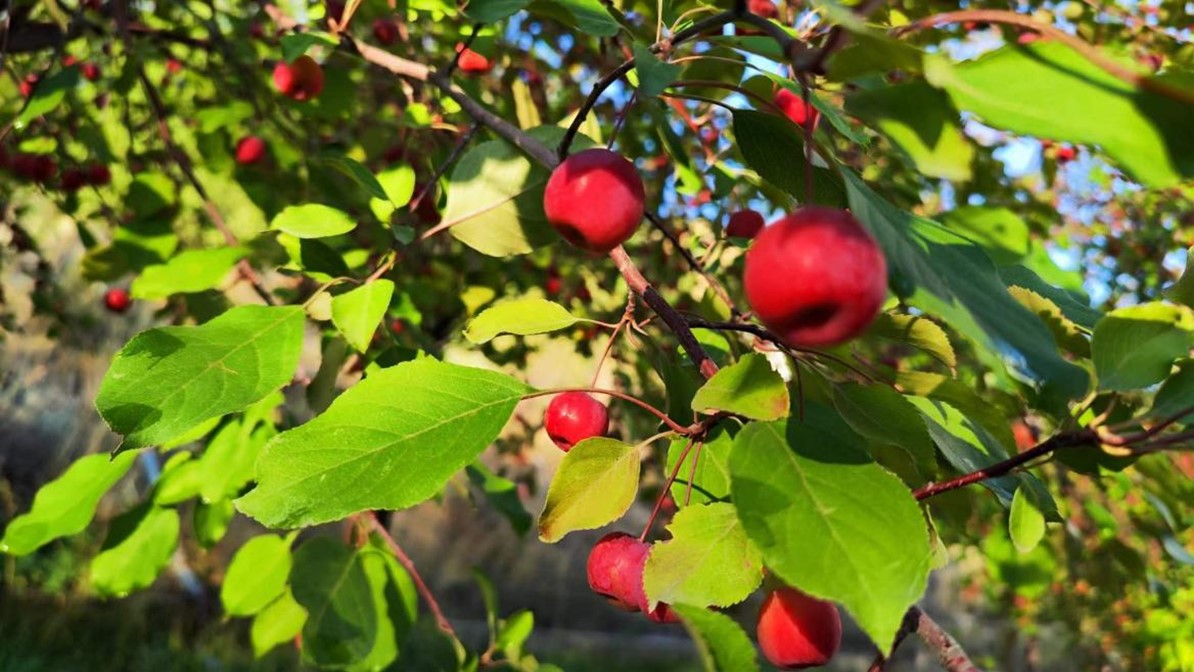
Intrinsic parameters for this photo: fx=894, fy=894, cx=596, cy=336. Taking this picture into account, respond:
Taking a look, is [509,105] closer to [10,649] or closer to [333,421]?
[333,421]

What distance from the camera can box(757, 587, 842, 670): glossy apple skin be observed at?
0.72 m

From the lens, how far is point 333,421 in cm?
70

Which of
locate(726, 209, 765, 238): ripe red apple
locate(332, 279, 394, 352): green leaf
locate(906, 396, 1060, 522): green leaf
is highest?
locate(332, 279, 394, 352): green leaf

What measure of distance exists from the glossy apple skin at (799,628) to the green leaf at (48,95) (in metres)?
1.33

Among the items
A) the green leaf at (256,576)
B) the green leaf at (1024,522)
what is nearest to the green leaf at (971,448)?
the green leaf at (1024,522)

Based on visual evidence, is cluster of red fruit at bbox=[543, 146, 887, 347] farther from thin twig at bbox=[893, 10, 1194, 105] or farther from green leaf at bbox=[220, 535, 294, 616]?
green leaf at bbox=[220, 535, 294, 616]

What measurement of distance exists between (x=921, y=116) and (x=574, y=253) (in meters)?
2.23

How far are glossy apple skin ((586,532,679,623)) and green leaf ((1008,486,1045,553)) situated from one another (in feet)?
0.89

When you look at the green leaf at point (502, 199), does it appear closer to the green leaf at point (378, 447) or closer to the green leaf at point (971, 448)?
the green leaf at point (378, 447)

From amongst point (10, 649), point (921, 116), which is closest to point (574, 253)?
point (921, 116)

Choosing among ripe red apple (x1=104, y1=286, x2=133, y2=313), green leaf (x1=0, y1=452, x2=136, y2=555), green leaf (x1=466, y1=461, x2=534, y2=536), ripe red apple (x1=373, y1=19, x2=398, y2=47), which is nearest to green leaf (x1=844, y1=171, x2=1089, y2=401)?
green leaf (x1=466, y1=461, x2=534, y2=536)

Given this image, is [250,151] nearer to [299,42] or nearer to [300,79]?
[300,79]

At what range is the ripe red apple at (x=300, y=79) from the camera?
1605 mm

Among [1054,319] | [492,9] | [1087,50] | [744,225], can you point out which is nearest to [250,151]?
[744,225]
